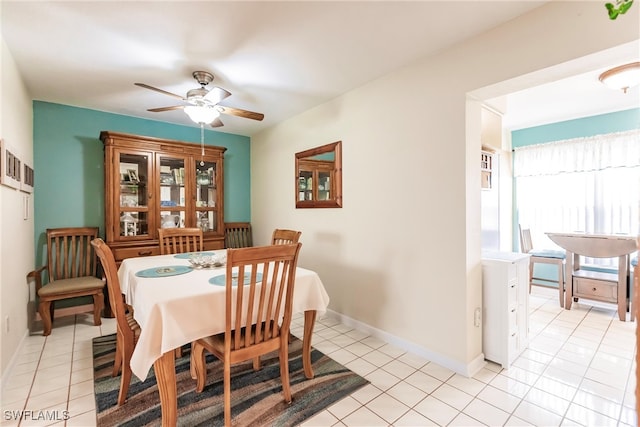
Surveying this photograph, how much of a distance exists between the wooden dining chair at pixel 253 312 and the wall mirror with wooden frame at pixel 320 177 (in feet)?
4.89

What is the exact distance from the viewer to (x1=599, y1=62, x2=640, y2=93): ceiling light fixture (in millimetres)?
2289

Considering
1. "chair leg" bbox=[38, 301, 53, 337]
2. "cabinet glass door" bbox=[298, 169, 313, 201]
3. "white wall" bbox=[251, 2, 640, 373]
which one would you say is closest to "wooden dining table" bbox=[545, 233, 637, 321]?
"white wall" bbox=[251, 2, 640, 373]

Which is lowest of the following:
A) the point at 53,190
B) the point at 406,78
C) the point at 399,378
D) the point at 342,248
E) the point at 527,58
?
the point at 399,378

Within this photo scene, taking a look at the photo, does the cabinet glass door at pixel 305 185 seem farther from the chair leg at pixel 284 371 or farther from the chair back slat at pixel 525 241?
the chair back slat at pixel 525 241

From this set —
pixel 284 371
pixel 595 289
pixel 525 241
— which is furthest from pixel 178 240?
pixel 595 289

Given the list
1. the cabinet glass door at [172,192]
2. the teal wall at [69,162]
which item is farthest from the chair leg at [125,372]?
the teal wall at [69,162]

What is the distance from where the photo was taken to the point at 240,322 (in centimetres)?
160

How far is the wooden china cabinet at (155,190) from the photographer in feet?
10.9

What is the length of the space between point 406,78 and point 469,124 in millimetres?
690

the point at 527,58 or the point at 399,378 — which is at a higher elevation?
the point at 527,58

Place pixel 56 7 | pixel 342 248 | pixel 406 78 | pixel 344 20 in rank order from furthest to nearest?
pixel 342 248 → pixel 406 78 → pixel 344 20 → pixel 56 7

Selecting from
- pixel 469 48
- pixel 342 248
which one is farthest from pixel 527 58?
pixel 342 248

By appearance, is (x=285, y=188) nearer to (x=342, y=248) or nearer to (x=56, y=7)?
(x=342, y=248)

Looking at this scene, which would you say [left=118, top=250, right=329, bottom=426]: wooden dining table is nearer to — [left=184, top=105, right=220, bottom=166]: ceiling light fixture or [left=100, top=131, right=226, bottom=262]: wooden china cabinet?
[left=184, top=105, right=220, bottom=166]: ceiling light fixture
